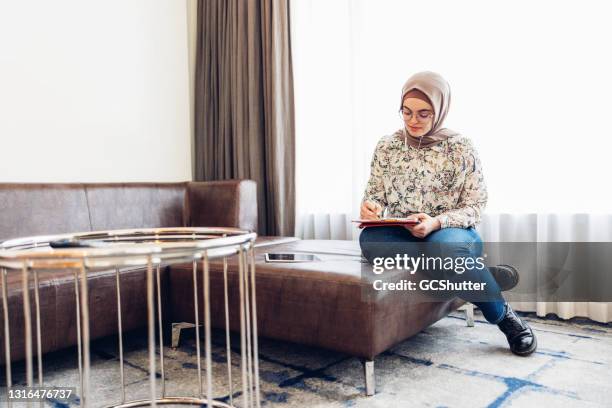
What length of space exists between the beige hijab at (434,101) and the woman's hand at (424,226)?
0.32m

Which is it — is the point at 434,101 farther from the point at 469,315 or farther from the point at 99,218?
the point at 99,218

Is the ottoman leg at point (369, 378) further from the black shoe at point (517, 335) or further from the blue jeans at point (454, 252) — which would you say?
the black shoe at point (517, 335)

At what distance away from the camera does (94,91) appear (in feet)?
8.60

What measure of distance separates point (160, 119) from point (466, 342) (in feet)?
6.74

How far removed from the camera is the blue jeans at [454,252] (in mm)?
1725

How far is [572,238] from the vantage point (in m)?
2.17

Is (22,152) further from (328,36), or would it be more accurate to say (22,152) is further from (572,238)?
(572,238)

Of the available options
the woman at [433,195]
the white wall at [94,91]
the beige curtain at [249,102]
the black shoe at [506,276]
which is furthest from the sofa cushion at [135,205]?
the black shoe at [506,276]

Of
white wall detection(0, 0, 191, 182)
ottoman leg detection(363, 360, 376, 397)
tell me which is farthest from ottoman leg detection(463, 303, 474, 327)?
white wall detection(0, 0, 191, 182)

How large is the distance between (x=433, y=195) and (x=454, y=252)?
26cm

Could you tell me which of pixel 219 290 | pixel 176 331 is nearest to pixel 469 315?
pixel 219 290

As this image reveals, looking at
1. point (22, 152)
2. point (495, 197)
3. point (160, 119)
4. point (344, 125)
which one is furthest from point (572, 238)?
point (22, 152)

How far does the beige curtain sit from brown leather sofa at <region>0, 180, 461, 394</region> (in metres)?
0.39

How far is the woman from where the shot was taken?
174 cm
